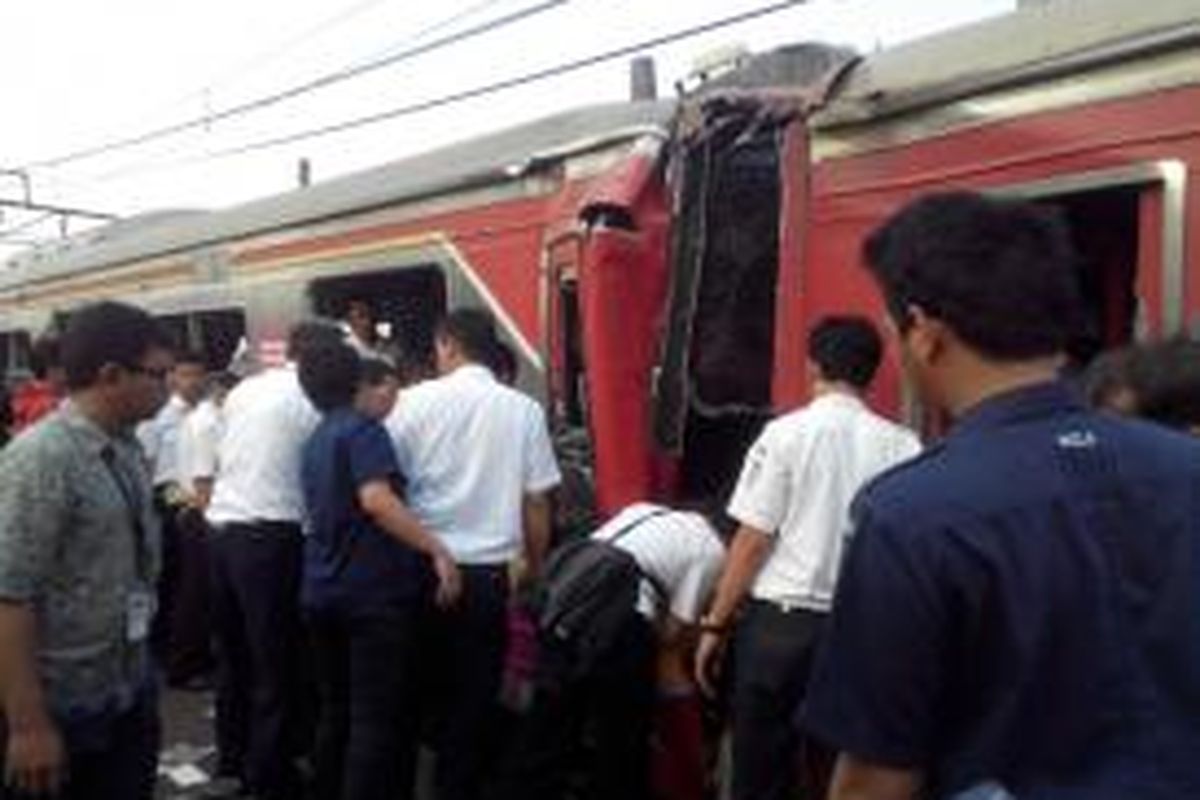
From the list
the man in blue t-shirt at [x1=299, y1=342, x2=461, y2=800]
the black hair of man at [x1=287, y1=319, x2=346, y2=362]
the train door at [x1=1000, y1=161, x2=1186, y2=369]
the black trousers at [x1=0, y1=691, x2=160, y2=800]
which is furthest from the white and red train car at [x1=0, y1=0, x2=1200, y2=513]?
the black trousers at [x1=0, y1=691, x2=160, y2=800]

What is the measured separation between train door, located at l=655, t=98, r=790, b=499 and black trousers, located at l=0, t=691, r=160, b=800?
228cm

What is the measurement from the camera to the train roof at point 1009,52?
4660 mm

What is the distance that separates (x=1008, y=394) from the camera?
2332mm

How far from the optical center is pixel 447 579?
6035 millimetres

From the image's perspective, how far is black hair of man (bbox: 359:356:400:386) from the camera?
21.1ft

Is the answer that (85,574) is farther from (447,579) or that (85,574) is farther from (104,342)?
(447,579)

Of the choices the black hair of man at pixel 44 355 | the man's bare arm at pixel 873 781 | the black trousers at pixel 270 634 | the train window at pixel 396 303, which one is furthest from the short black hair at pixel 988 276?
the train window at pixel 396 303

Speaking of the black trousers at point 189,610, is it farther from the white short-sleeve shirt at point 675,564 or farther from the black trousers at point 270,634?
the white short-sleeve shirt at point 675,564

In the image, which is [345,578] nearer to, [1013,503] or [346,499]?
[346,499]

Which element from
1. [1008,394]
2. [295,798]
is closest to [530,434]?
[295,798]

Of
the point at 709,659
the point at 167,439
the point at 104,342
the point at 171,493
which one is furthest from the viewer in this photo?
the point at 167,439

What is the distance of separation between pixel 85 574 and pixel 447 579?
6.34 ft

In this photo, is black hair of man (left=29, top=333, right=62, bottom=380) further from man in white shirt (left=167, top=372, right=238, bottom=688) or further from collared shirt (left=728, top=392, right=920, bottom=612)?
collared shirt (left=728, top=392, right=920, bottom=612)

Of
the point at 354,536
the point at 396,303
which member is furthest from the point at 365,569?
the point at 396,303
